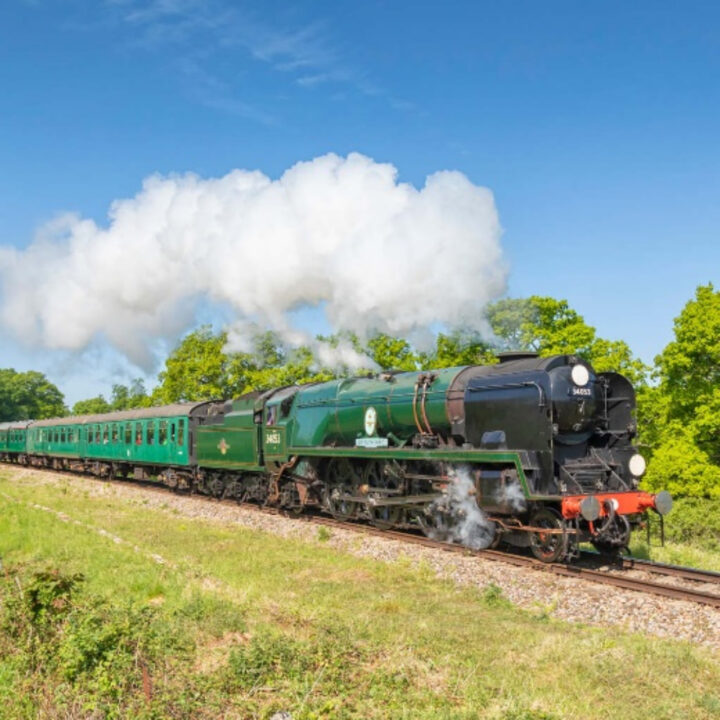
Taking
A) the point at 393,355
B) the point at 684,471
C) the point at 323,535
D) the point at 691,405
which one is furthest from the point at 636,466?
the point at 393,355

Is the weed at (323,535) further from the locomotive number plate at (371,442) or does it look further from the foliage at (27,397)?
the foliage at (27,397)

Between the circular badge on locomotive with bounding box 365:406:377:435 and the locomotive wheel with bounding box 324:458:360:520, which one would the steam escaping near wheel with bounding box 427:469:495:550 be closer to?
the circular badge on locomotive with bounding box 365:406:377:435

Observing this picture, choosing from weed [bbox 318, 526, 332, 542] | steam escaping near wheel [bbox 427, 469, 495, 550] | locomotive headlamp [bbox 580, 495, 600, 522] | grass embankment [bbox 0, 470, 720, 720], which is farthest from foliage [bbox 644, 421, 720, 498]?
grass embankment [bbox 0, 470, 720, 720]

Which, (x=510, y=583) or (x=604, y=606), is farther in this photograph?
(x=510, y=583)

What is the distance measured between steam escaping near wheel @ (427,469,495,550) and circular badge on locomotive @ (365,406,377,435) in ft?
8.10

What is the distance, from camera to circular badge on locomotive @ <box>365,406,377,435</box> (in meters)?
15.9

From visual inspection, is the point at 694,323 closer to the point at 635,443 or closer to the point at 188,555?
the point at 635,443

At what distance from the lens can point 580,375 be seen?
41.1 ft

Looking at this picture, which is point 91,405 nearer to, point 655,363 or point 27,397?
point 27,397

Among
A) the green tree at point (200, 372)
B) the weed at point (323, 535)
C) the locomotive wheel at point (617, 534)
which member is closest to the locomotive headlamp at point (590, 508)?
the locomotive wheel at point (617, 534)

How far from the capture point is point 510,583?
1097 cm

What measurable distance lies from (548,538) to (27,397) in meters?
134

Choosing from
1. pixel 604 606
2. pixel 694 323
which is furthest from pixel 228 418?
pixel 694 323

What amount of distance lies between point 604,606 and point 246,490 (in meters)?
14.0
